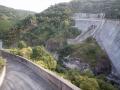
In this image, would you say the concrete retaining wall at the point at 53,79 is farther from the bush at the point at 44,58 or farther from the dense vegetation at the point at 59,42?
the dense vegetation at the point at 59,42

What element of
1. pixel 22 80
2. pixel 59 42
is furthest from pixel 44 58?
pixel 59 42

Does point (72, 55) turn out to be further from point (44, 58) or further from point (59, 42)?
point (44, 58)

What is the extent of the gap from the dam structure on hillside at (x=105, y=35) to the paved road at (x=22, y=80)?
67.2 ft

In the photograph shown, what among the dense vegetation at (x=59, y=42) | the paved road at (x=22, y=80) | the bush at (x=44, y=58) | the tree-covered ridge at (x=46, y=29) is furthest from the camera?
the tree-covered ridge at (x=46, y=29)

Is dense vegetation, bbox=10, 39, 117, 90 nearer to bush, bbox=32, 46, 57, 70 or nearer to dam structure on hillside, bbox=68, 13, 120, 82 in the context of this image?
bush, bbox=32, 46, 57, 70

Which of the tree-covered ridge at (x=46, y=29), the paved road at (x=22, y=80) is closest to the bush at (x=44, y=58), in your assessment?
the paved road at (x=22, y=80)

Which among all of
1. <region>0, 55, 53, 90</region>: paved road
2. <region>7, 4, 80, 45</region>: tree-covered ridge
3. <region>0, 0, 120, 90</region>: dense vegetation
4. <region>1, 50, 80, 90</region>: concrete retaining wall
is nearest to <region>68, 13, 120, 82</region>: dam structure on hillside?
<region>0, 0, 120, 90</region>: dense vegetation

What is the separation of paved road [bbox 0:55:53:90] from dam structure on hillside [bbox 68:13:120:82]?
2047 centimetres

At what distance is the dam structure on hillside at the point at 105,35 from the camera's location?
49925 mm

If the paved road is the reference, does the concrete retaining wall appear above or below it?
above

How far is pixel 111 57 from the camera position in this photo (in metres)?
52.7

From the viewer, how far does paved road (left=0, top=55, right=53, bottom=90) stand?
24.7 metres

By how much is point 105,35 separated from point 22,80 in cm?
3770

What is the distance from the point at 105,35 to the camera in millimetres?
61531
